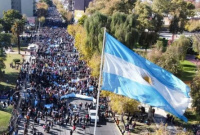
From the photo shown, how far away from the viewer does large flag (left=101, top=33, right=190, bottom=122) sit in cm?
→ 1018

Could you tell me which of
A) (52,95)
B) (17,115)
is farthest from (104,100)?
(17,115)

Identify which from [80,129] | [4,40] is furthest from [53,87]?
[4,40]

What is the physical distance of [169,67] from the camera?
2358cm

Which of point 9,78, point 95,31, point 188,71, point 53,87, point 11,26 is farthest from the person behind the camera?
point 11,26

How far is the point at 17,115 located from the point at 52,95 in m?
4.86

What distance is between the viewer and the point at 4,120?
61.2 feet

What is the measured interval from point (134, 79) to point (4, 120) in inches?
468

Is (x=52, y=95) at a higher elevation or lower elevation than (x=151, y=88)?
lower

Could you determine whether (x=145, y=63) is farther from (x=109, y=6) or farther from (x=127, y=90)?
(x=109, y=6)

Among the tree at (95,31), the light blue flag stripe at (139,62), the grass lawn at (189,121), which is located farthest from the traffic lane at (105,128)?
the tree at (95,31)

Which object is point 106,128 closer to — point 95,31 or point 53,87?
point 53,87

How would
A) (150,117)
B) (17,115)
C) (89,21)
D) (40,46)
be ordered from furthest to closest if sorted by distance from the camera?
(40,46) → (89,21) → (150,117) → (17,115)

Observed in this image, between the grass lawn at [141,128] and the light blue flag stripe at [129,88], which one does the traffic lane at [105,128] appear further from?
the light blue flag stripe at [129,88]

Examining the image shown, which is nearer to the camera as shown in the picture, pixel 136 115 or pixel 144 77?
pixel 144 77
